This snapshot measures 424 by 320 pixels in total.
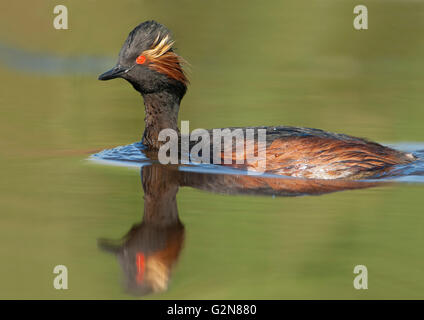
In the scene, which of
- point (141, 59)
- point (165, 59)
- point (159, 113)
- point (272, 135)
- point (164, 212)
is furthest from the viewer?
point (159, 113)

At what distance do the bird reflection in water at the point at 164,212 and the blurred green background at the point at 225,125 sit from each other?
0.44 ft

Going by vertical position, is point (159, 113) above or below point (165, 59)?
below

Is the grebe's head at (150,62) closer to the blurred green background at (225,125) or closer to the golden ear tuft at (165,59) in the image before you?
the golden ear tuft at (165,59)

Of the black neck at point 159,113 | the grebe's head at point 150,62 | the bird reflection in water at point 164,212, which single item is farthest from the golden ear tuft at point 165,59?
the bird reflection in water at point 164,212

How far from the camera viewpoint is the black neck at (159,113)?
37.6 feet

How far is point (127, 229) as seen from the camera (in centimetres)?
764

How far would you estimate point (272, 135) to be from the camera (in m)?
10.3

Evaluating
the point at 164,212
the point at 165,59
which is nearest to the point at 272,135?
the point at 165,59

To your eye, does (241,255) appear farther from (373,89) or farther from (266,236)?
(373,89)

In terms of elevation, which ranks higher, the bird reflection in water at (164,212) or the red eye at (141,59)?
the red eye at (141,59)

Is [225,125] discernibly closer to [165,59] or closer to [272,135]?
[165,59]

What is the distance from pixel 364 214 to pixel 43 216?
11.5ft

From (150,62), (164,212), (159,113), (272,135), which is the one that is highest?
(150,62)

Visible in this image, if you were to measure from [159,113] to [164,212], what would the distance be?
3403 millimetres
